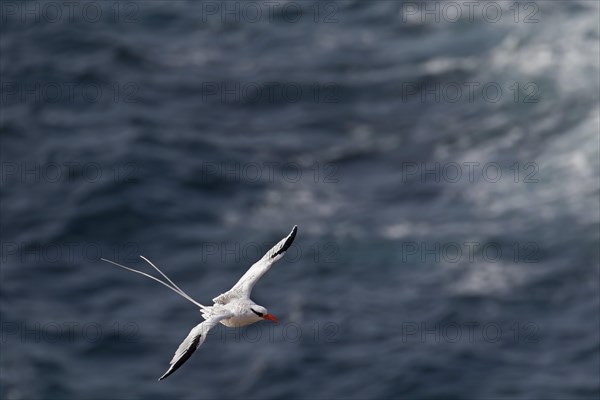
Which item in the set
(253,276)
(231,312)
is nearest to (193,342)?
(231,312)

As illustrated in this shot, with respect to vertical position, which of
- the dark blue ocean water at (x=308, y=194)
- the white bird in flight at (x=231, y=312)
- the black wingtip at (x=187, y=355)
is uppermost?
the dark blue ocean water at (x=308, y=194)

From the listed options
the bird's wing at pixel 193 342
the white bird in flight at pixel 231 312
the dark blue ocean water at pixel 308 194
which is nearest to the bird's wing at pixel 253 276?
the white bird in flight at pixel 231 312

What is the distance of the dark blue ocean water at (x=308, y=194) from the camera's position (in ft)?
229

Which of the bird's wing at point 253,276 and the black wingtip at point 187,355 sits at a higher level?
the bird's wing at point 253,276

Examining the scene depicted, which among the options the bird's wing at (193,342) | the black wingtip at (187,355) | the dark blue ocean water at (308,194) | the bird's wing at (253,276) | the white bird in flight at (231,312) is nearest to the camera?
the black wingtip at (187,355)

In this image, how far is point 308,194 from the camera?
262ft

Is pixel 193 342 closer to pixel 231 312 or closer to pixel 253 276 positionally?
pixel 231 312

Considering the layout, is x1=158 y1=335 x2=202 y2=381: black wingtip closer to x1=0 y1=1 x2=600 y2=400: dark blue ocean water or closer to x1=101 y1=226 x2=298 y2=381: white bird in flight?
x1=101 y1=226 x2=298 y2=381: white bird in flight

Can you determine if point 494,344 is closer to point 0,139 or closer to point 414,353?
point 414,353

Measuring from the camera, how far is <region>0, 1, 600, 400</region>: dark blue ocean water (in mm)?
69875

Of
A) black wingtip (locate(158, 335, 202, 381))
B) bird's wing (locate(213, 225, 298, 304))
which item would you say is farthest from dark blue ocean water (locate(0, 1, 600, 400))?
black wingtip (locate(158, 335, 202, 381))

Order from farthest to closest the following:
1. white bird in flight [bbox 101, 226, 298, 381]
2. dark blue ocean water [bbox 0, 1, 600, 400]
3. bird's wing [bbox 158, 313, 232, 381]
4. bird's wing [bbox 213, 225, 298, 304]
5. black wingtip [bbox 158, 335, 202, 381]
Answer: dark blue ocean water [bbox 0, 1, 600, 400] < bird's wing [bbox 213, 225, 298, 304] < white bird in flight [bbox 101, 226, 298, 381] < bird's wing [bbox 158, 313, 232, 381] < black wingtip [bbox 158, 335, 202, 381]

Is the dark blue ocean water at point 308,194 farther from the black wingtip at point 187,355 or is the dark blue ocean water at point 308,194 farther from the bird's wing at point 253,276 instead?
the black wingtip at point 187,355

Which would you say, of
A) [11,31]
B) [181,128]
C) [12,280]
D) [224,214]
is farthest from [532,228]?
[11,31]
